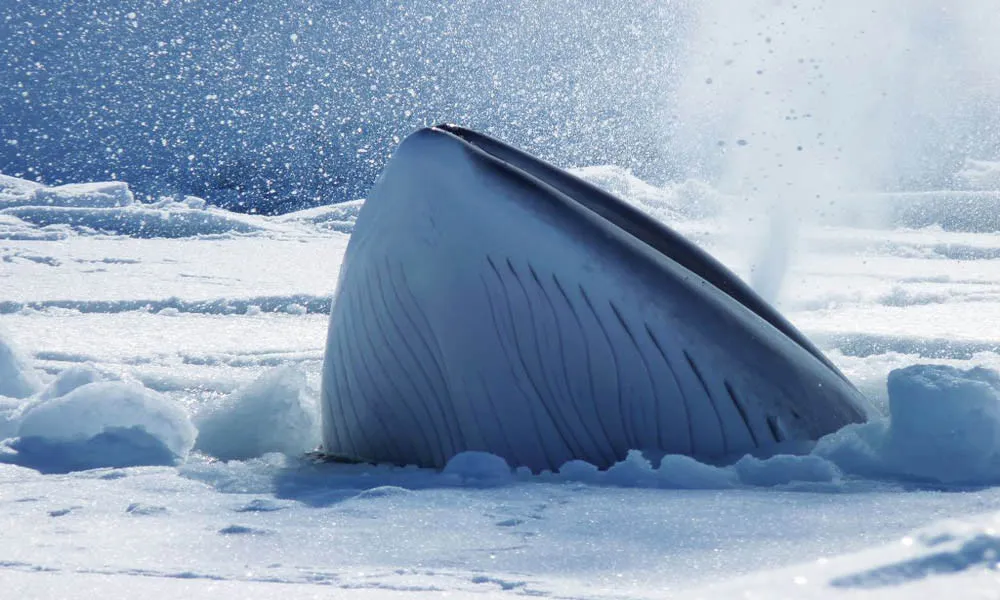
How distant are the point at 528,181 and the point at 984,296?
11690mm

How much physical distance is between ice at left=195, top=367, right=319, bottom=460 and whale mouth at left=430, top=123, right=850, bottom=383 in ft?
3.99

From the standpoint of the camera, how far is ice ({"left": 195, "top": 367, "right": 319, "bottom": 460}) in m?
4.30

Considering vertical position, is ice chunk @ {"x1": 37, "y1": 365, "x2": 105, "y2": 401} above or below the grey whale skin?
below

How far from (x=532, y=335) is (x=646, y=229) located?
51.4 inches

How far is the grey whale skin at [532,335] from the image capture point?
3.25 metres

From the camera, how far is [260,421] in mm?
4352

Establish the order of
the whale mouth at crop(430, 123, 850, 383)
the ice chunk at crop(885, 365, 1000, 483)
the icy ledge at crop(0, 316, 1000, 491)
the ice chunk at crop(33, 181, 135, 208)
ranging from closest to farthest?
the icy ledge at crop(0, 316, 1000, 491) → the ice chunk at crop(885, 365, 1000, 483) → the whale mouth at crop(430, 123, 850, 383) → the ice chunk at crop(33, 181, 135, 208)

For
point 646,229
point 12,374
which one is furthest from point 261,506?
point 12,374

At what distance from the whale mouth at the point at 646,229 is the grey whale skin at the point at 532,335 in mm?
713

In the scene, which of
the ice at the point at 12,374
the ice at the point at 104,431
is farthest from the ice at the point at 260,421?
the ice at the point at 12,374

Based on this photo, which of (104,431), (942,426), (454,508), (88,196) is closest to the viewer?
(454,508)

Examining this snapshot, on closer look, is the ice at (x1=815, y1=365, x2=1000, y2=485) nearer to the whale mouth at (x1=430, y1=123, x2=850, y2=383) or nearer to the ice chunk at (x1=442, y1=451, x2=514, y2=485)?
the whale mouth at (x1=430, y1=123, x2=850, y2=383)

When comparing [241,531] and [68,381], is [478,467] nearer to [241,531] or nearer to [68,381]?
[241,531]

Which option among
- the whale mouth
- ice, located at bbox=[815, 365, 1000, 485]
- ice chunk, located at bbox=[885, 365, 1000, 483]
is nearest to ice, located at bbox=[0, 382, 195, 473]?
the whale mouth
